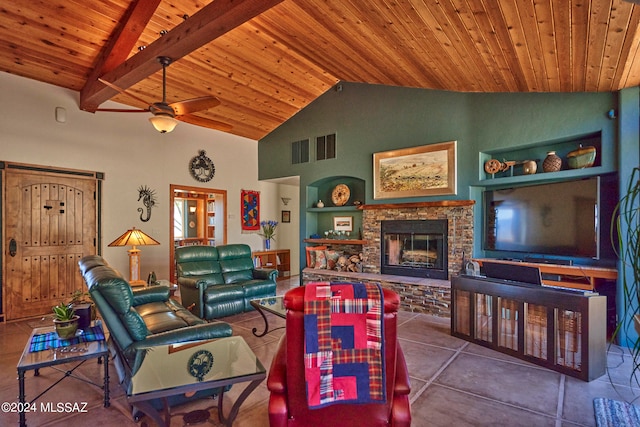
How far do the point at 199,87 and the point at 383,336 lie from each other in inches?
213

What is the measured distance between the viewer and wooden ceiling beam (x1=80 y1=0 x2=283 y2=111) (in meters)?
3.04

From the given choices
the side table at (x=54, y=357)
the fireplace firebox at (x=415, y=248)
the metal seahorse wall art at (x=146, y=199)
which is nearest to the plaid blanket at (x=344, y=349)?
the side table at (x=54, y=357)

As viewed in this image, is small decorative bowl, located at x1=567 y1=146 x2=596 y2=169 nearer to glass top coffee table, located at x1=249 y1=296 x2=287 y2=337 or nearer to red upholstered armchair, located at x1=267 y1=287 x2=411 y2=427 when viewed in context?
red upholstered armchair, located at x1=267 y1=287 x2=411 y2=427

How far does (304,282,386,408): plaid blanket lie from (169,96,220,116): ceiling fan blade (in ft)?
9.54

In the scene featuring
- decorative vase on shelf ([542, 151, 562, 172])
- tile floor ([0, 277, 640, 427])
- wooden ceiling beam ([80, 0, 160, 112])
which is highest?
wooden ceiling beam ([80, 0, 160, 112])

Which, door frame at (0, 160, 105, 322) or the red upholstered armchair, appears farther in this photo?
door frame at (0, 160, 105, 322)

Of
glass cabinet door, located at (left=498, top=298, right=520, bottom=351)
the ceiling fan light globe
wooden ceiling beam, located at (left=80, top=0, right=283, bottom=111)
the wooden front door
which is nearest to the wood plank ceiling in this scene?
wooden ceiling beam, located at (left=80, top=0, right=283, bottom=111)

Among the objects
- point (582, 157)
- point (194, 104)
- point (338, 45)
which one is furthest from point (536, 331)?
point (194, 104)

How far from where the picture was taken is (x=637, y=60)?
296 centimetres

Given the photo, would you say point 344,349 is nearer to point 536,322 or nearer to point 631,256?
point 631,256

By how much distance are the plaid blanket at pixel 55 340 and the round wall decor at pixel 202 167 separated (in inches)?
172

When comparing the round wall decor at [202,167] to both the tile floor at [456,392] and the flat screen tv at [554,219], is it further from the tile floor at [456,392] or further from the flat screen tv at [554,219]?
the flat screen tv at [554,219]

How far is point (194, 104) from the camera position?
12.6 ft

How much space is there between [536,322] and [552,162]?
2.17 m
